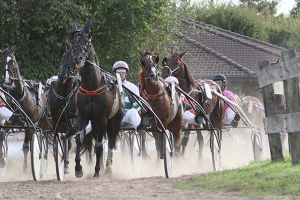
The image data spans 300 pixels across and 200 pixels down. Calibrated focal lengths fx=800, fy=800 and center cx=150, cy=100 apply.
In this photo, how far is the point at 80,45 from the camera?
12867 mm

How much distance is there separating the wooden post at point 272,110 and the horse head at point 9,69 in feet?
19.9

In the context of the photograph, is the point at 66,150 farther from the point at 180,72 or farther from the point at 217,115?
the point at 217,115

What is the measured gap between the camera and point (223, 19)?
56781 millimetres

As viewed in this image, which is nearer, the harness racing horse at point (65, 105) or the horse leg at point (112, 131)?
the harness racing horse at point (65, 105)

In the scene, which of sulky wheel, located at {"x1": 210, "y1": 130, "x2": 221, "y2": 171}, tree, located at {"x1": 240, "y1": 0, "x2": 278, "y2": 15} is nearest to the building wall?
sulky wheel, located at {"x1": 210, "y1": 130, "x2": 221, "y2": 171}

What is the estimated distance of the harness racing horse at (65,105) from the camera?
13751 millimetres

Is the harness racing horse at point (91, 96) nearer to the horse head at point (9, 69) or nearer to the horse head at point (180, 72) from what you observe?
the horse head at point (9, 69)

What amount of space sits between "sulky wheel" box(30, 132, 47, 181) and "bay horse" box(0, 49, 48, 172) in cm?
180

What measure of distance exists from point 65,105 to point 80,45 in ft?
5.34

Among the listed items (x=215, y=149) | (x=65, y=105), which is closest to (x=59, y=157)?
(x=65, y=105)

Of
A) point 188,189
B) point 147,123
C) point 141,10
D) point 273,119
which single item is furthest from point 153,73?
point 141,10

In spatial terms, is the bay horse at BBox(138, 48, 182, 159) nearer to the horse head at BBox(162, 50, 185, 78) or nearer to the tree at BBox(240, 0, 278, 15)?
the horse head at BBox(162, 50, 185, 78)

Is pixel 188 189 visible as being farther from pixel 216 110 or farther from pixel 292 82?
pixel 216 110

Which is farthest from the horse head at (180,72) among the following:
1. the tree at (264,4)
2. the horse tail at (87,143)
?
the tree at (264,4)
